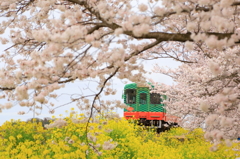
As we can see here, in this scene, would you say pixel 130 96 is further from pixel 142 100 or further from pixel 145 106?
pixel 145 106

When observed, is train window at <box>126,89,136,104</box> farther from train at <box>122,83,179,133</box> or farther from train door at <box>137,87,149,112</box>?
train door at <box>137,87,149,112</box>

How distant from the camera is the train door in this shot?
54.6 ft

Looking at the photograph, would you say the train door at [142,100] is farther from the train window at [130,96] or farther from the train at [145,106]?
the train window at [130,96]

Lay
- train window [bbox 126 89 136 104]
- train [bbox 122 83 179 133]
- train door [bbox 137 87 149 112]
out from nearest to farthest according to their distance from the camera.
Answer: train [bbox 122 83 179 133], train door [bbox 137 87 149 112], train window [bbox 126 89 136 104]

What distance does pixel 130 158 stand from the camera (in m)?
8.03

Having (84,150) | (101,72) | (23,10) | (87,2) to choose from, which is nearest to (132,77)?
(101,72)

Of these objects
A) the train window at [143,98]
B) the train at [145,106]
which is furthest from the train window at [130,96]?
the train window at [143,98]

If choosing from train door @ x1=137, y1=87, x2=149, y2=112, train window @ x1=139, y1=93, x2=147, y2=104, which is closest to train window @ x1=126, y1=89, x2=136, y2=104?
train door @ x1=137, y1=87, x2=149, y2=112

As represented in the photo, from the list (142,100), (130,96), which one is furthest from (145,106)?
Answer: (130,96)

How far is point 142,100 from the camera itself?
16.8 metres

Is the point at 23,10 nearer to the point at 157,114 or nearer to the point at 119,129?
the point at 119,129

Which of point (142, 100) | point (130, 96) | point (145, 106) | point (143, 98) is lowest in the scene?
point (145, 106)

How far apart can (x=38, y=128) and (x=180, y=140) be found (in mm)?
7541

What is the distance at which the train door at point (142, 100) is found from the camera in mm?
16641
